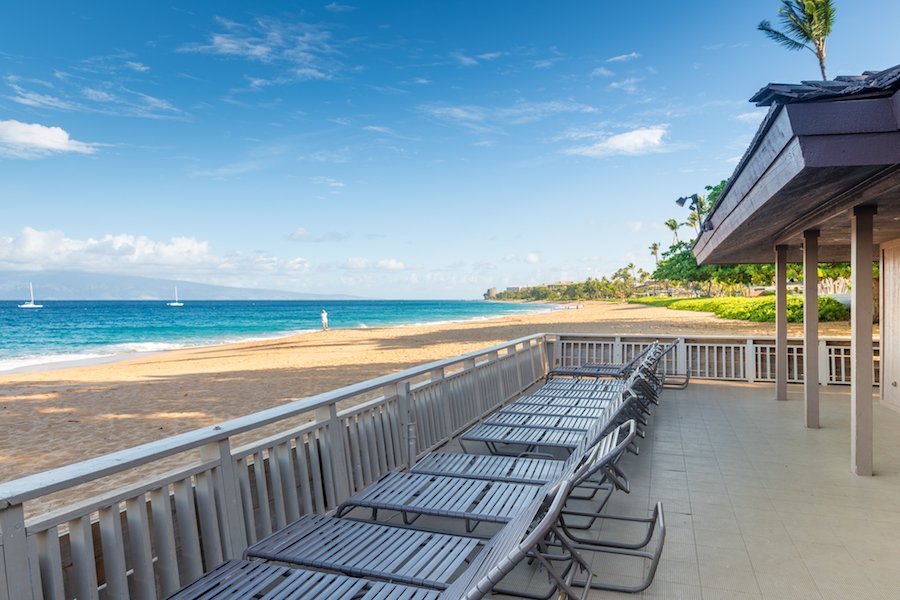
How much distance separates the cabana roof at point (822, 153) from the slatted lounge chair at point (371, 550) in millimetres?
2432

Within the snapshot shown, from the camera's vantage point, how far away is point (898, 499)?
3732 mm

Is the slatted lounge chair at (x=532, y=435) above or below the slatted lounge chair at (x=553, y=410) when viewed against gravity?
above

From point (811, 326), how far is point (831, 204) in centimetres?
199

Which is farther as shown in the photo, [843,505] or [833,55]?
[833,55]

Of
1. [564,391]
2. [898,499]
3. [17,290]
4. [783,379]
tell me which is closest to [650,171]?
[783,379]

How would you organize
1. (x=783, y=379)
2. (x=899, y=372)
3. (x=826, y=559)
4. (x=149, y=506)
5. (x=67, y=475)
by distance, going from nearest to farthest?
(x=67, y=475)
(x=149, y=506)
(x=826, y=559)
(x=899, y=372)
(x=783, y=379)

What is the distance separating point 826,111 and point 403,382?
312 centimetres

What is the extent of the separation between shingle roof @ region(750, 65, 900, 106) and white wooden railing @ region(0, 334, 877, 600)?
279 cm

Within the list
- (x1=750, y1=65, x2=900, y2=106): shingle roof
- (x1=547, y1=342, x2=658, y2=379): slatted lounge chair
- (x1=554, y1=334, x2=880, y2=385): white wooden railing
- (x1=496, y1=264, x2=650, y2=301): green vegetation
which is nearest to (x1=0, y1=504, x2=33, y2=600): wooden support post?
(x1=750, y1=65, x2=900, y2=106): shingle roof

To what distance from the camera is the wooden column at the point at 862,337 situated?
13.3ft

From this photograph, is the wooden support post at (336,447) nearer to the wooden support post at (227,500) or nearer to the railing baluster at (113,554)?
the wooden support post at (227,500)

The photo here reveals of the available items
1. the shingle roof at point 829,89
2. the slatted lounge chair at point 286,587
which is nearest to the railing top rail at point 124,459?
the slatted lounge chair at point 286,587

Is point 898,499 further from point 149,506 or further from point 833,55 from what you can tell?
point 833,55

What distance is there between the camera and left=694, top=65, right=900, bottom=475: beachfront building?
239 cm
